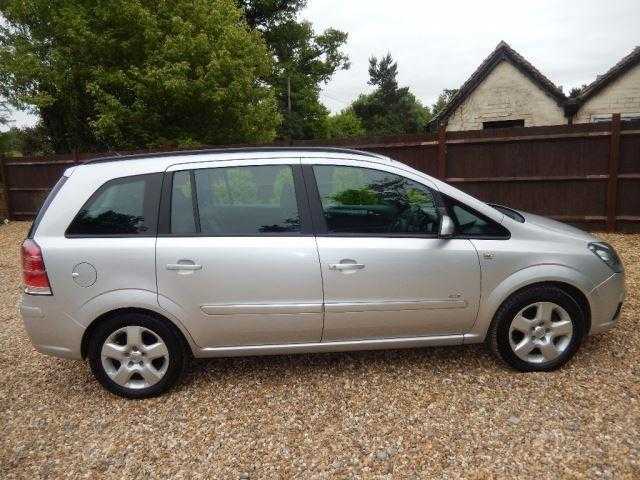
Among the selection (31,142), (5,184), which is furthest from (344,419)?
(31,142)

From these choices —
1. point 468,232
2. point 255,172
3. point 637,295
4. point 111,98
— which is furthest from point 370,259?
point 111,98

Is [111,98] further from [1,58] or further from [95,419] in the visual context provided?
[95,419]

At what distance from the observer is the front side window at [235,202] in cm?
300

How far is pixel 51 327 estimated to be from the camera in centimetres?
295

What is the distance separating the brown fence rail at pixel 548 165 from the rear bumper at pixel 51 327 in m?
6.68

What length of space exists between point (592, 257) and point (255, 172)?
99.5 inches

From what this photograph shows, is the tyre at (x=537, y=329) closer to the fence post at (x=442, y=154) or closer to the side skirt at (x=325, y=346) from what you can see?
the side skirt at (x=325, y=346)

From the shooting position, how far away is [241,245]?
9.64 ft

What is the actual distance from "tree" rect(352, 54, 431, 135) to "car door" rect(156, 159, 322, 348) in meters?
46.9

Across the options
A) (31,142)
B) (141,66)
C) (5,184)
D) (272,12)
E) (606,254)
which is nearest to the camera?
(606,254)

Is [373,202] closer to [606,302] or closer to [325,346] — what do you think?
[325,346]

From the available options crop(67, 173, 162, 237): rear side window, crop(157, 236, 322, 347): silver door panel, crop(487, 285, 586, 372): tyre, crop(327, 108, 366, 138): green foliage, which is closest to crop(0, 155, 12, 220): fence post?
→ crop(67, 173, 162, 237): rear side window

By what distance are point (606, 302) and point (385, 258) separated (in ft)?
5.62

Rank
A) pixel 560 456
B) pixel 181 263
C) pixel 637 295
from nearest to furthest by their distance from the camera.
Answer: pixel 560 456 → pixel 181 263 → pixel 637 295
